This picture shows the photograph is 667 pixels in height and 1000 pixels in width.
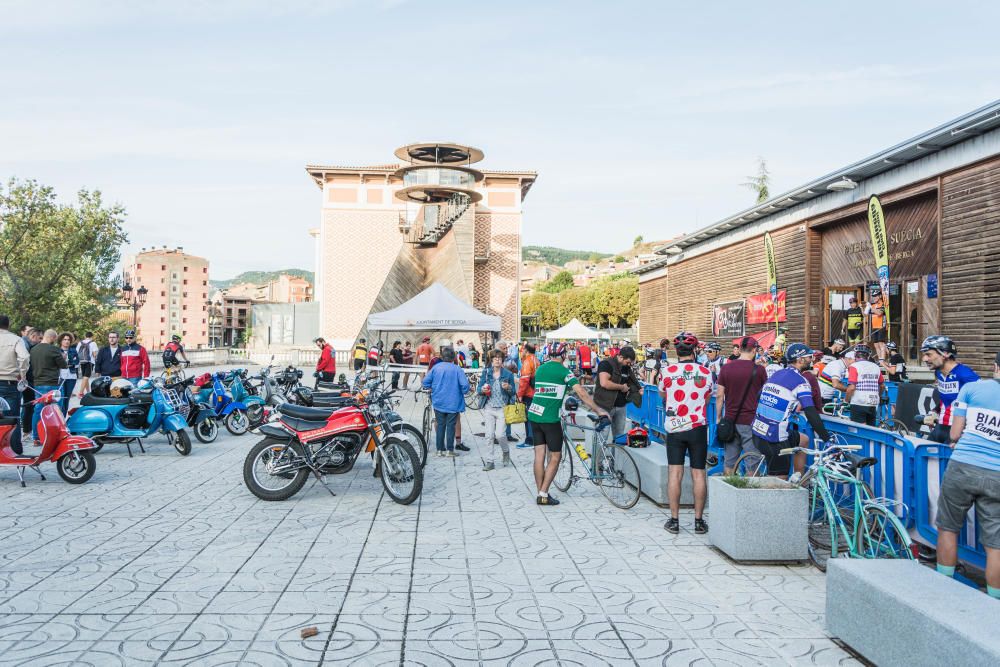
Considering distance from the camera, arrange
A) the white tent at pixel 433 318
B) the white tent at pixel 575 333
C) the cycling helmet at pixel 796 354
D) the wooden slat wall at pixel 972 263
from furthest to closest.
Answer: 1. the white tent at pixel 575 333
2. the white tent at pixel 433 318
3. the wooden slat wall at pixel 972 263
4. the cycling helmet at pixel 796 354

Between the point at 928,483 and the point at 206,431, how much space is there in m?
10.7

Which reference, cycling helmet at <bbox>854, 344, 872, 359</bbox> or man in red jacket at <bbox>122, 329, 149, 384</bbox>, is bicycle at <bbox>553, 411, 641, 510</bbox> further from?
man in red jacket at <bbox>122, 329, 149, 384</bbox>

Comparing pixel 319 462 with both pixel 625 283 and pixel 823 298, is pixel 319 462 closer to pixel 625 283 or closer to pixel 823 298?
pixel 823 298

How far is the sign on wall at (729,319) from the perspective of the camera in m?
23.5

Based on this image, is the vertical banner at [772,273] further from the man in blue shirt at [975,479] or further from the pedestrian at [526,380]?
the man in blue shirt at [975,479]

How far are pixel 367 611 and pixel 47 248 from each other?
1021 inches

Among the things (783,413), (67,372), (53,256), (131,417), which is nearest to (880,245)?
(783,413)

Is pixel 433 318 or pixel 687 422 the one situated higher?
pixel 433 318

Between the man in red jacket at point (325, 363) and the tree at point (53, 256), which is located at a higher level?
the tree at point (53, 256)

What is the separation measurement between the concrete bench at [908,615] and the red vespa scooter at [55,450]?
8077mm

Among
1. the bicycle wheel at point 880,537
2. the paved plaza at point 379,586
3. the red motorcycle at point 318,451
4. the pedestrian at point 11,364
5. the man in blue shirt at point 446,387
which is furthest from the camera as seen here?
the man in blue shirt at point 446,387

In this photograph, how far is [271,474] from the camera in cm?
785

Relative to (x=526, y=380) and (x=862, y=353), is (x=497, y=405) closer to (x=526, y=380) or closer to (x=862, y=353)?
(x=526, y=380)

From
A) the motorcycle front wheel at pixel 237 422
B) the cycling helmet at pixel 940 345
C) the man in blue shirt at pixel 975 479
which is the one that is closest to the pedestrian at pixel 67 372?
the motorcycle front wheel at pixel 237 422
